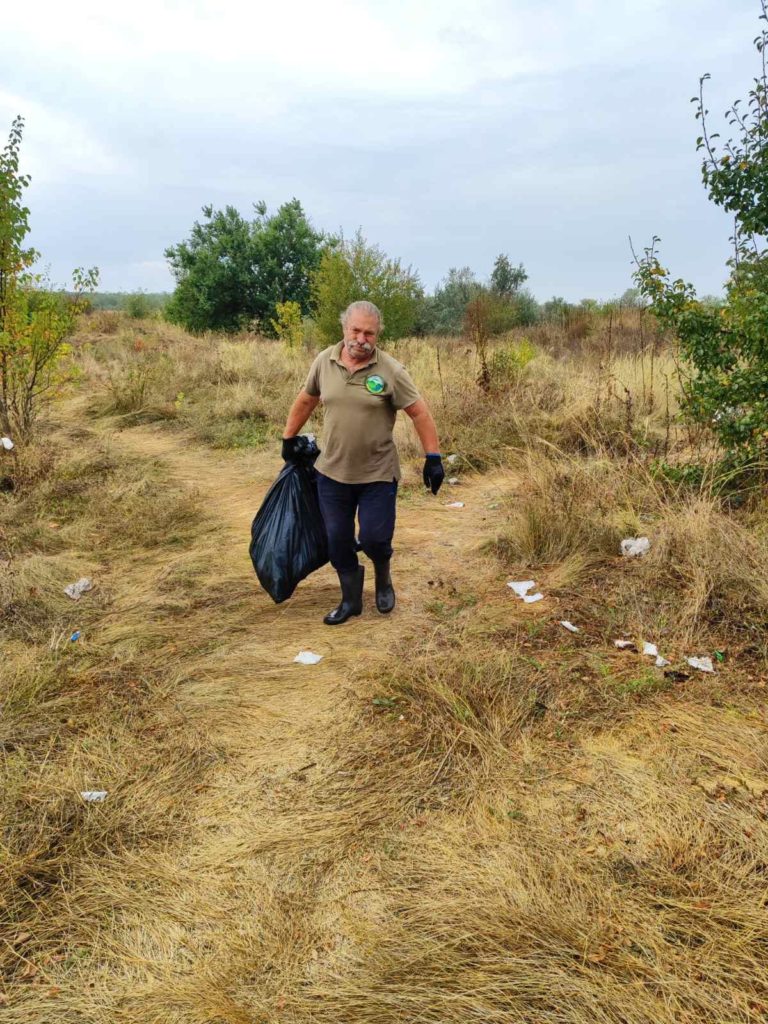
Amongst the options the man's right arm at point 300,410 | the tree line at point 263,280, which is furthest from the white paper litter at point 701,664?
the tree line at point 263,280

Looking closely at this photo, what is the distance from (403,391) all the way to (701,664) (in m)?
1.90

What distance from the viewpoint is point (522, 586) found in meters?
3.85

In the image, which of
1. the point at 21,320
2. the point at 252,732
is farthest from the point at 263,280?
the point at 252,732

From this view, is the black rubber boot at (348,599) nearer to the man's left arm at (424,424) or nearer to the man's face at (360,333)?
the man's left arm at (424,424)

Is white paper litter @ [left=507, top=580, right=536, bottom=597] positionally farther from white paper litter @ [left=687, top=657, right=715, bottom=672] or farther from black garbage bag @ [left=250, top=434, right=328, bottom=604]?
black garbage bag @ [left=250, top=434, right=328, bottom=604]

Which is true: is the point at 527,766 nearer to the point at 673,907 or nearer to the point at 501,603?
the point at 673,907

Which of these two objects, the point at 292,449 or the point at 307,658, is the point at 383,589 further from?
the point at 292,449

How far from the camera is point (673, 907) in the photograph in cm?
172

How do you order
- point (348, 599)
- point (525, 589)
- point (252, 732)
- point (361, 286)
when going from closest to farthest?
→ point (252, 732) < point (348, 599) < point (525, 589) < point (361, 286)

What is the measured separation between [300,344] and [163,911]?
1314 cm

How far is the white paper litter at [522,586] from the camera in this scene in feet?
12.5

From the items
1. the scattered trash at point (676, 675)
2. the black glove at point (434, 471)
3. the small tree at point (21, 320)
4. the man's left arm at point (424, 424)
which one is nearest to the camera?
the scattered trash at point (676, 675)

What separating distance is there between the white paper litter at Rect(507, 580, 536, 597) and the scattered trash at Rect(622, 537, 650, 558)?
0.62 metres

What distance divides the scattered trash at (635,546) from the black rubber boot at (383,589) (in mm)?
1484
